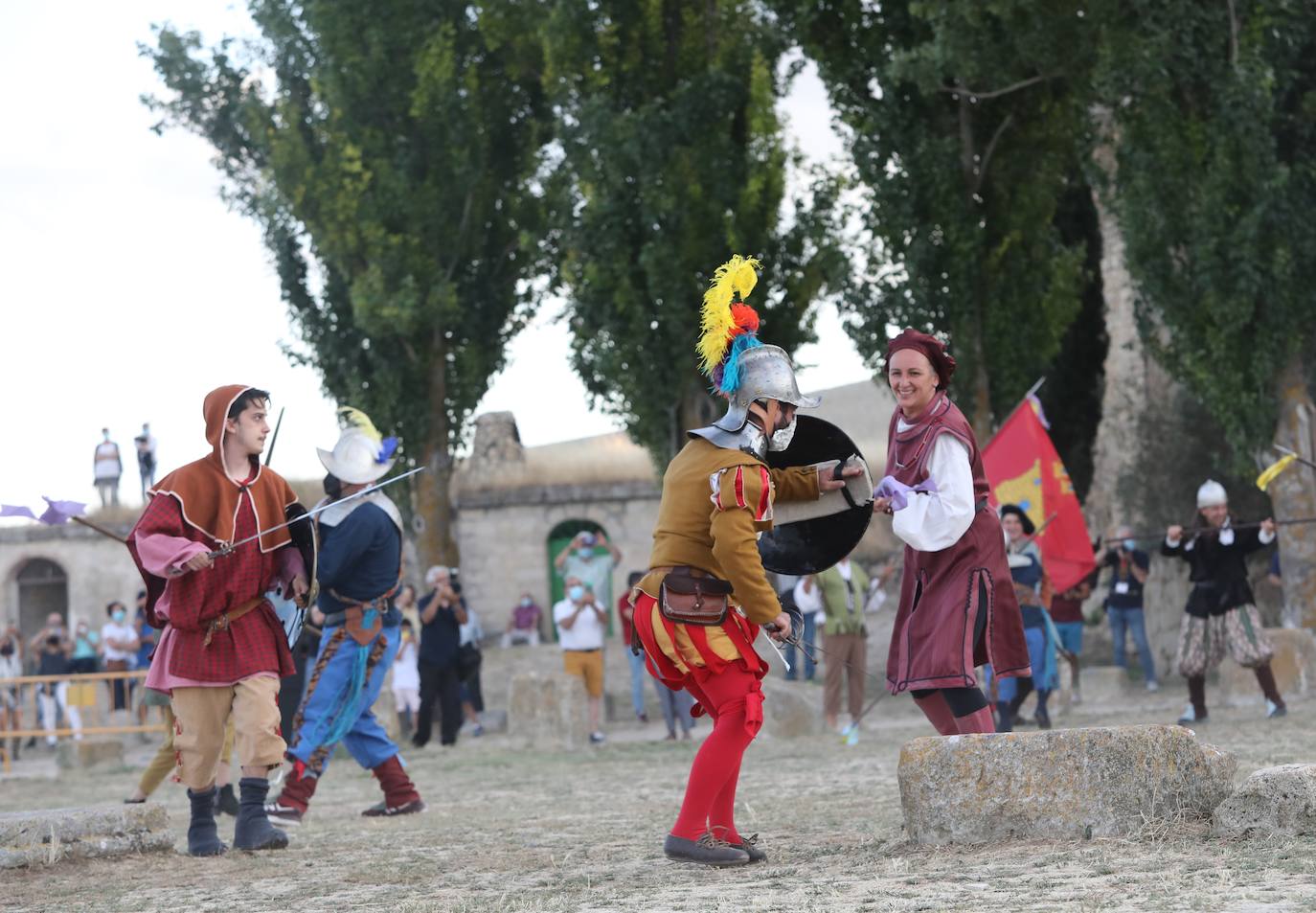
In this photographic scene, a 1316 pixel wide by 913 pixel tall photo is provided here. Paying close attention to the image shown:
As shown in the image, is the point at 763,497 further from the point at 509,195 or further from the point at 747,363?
the point at 509,195

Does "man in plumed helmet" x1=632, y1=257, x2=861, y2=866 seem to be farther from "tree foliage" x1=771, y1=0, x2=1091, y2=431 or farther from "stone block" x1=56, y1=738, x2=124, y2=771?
"tree foliage" x1=771, y1=0, x2=1091, y2=431

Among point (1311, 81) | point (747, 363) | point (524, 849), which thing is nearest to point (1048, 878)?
point (747, 363)

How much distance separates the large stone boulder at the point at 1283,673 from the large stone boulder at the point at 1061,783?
9490 millimetres

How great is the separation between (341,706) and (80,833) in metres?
1.65

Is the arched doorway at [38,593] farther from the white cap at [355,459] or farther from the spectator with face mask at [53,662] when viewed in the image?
the white cap at [355,459]

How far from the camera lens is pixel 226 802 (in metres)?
9.36

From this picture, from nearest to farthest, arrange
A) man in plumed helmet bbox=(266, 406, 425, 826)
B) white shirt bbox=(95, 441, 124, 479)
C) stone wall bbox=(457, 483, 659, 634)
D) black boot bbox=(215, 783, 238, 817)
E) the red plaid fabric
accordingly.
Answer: the red plaid fabric, man in plumed helmet bbox=(266, 406, 425, 826), black boot bbox=(215, 783, 238, 817), stone wall bbox=(457, 483, 659, 634), white shirt bbox=(95, 441, 124, 479)

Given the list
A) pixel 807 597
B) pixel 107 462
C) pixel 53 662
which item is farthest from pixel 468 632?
pixel 107 462

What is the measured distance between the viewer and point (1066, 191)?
23922 mm

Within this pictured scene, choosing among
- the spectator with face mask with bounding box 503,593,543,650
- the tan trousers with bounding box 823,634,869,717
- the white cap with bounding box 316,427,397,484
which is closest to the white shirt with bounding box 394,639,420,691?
the tan trousers with bounding box 823,634,869,717

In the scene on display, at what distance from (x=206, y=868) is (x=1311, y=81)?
1508 cm

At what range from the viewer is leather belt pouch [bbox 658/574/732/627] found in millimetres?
5750

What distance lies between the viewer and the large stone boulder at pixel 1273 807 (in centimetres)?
525

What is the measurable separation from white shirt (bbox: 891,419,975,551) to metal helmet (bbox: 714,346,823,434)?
475mm
